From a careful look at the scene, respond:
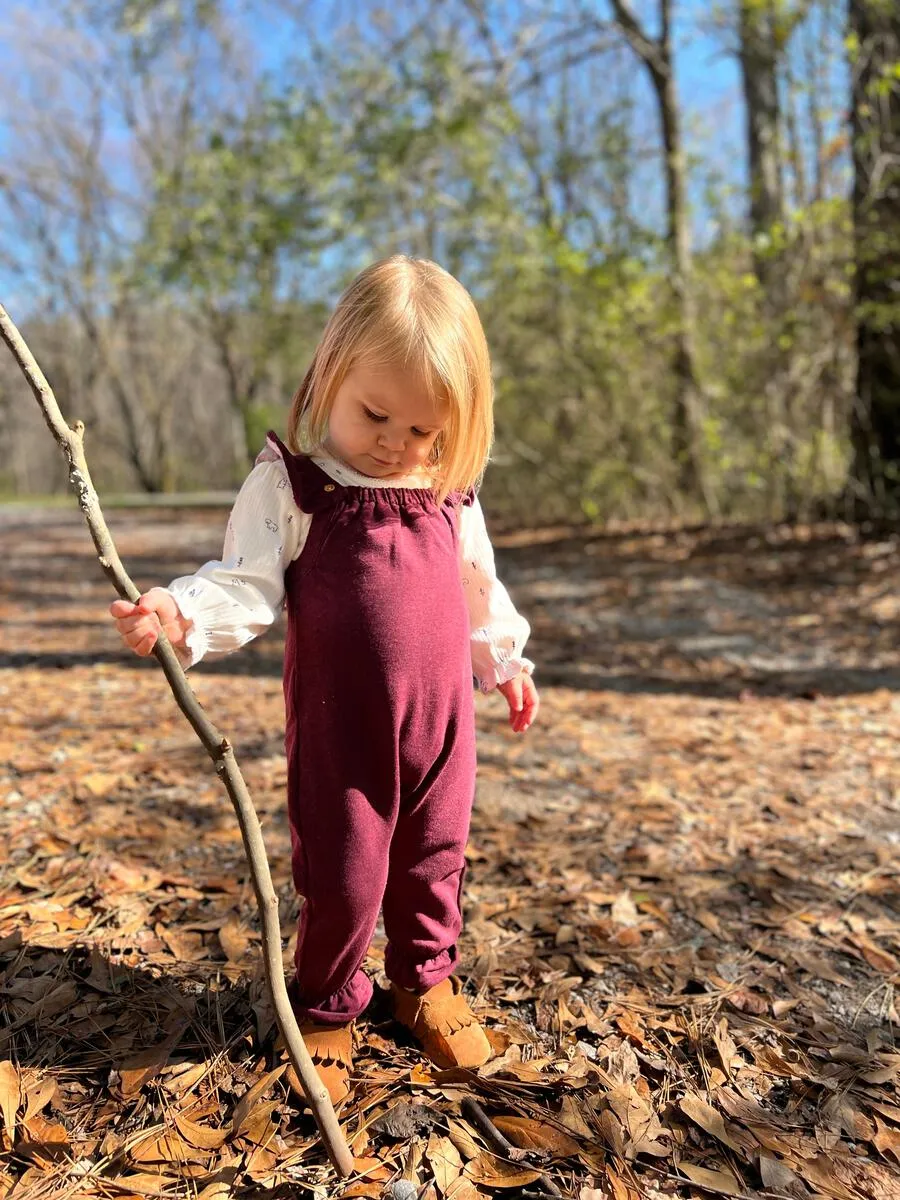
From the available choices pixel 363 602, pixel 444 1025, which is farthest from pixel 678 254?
pixel 444 1025

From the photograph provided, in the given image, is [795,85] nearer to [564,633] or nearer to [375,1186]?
[564,633]

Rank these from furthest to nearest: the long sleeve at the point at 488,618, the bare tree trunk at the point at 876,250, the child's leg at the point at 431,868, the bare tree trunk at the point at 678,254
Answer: the bare tree trunk at the point at 678,254 < the bare tree trunk at the point at 876,250 < the long sleeve at the point at 488,618 < the child's leg at the point at 431,868

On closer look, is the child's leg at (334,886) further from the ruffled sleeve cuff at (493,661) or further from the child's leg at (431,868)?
the ruffled sleeve cuff at (493,661)

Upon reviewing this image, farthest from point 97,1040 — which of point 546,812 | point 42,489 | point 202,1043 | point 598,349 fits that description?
point 42,489

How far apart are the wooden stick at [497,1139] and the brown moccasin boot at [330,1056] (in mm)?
238

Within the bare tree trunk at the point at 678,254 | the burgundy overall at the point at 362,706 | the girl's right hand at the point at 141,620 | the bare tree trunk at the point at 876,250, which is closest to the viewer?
the girl's right hand at the point at 141,620

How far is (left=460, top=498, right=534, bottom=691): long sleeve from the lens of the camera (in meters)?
1.96

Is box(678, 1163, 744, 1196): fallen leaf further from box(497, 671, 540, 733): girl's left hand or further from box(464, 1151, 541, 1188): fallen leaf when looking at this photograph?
box(497, 671, 540, 733): girl's left hand

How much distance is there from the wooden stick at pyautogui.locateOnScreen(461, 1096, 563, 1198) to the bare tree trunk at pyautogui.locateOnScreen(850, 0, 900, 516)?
655 cm

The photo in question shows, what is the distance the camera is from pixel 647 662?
541 centimetres

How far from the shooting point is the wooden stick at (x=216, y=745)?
4.04ft

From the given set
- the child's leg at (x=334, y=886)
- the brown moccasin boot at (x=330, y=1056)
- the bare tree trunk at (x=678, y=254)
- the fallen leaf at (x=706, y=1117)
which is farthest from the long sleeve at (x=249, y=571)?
the bare tree trunk at (x=678, y=254)

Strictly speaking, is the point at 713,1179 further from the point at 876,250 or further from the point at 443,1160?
the point at 876,250

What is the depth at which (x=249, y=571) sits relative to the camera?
1.65 m
